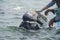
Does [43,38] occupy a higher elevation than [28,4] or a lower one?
lower

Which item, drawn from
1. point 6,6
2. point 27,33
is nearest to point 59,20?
point 27,33

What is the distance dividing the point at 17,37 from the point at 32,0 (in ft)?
31.6

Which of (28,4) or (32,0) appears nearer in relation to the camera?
(28,4)

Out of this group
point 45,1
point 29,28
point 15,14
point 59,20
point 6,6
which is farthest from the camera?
point 45,1

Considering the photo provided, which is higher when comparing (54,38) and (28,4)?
(28,4)

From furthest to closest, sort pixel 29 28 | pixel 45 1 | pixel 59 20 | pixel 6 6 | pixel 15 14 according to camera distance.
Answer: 1. pixel 45 1
2. pixel 6 6
3. pixel 15 14
4. pixel 29 28
5. pixel 59 20

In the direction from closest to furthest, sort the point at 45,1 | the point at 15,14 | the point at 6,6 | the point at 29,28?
the point at 29,28, the point at 15,14, the point at 6,6, the point at 45,1

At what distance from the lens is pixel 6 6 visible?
17859 mm

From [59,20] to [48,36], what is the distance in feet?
2.67

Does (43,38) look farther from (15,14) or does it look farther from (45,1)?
(45,1)

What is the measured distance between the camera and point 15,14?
51.4 feet

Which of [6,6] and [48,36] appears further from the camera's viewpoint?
[6,6]

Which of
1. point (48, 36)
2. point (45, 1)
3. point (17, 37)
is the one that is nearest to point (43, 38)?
point (48, 36)

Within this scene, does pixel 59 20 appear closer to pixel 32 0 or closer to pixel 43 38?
pixel 43 38
